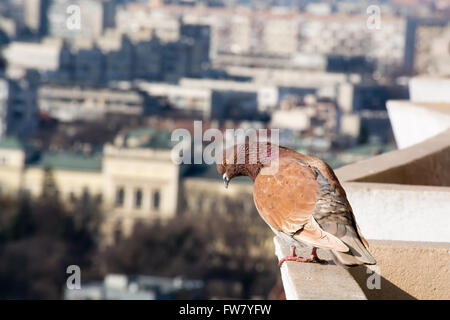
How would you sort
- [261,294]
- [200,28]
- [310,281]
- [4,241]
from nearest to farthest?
[310,281]
[261,294]
[4,241]
[200,28]

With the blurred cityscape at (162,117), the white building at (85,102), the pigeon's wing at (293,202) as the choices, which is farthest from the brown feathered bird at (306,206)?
the white building at (85,102)

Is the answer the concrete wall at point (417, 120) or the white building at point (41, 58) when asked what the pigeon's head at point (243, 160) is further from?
the white building at point (41, 58)

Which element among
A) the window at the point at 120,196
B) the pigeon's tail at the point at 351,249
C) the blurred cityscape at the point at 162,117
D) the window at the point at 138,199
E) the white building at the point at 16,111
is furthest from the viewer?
the white building at the point at 16,111

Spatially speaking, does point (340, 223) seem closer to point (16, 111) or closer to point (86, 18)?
point (16, 111)

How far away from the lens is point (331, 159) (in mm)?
30438

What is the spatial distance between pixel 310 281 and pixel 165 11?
248 feet

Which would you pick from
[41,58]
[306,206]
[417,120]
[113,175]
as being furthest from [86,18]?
[306,206]

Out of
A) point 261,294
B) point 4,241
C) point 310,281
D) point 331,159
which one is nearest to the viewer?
point 310,281

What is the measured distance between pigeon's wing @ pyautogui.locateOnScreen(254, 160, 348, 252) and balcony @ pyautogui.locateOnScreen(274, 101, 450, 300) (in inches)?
2.8

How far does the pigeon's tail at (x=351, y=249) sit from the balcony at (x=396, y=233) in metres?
0.04

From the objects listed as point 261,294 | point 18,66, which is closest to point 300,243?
point 261,294

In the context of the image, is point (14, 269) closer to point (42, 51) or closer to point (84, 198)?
point (84, 198)

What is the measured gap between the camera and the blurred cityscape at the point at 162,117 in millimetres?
25188

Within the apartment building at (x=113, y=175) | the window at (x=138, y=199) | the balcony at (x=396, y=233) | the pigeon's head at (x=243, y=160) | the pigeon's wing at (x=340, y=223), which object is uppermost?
the pigeon's head at (x=243, y=160)
